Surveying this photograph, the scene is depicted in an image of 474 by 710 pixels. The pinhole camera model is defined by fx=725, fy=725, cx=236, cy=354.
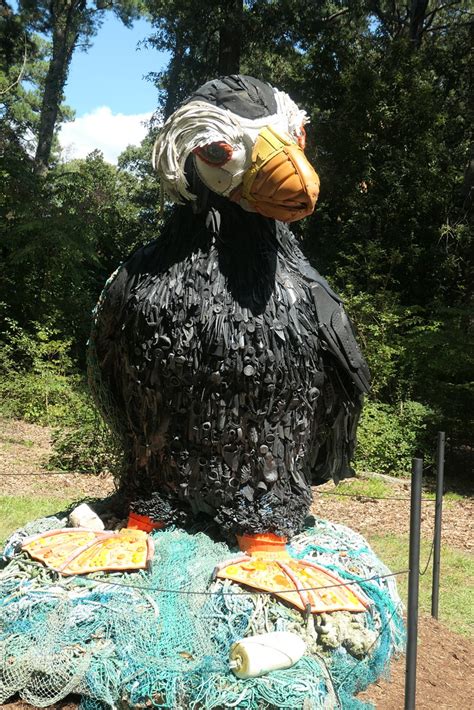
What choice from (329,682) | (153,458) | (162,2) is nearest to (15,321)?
(162,2)

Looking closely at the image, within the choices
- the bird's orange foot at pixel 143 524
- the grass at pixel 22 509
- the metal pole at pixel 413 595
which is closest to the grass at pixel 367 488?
the grass at pixel 22 509

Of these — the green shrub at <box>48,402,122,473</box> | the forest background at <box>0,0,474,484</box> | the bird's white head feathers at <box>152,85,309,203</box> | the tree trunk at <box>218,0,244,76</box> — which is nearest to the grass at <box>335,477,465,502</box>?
the forest background at <box>0,0,474,484</box>

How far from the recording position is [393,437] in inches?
294

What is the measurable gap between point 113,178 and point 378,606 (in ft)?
65.7

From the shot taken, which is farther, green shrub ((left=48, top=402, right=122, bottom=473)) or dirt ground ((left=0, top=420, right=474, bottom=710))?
green shrub ((left=48, top=402, right=122, bottom=473))

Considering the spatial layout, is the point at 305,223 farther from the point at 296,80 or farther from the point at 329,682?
the point at 329,682

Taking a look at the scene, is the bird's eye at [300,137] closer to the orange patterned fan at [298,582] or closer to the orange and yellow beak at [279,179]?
the orange and yellow beak at [279,179]

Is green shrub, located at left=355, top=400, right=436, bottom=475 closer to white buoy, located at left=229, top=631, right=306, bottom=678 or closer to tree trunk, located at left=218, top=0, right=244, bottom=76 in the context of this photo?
tree trunk, located at left=218, top=0, right=244, bottom=76

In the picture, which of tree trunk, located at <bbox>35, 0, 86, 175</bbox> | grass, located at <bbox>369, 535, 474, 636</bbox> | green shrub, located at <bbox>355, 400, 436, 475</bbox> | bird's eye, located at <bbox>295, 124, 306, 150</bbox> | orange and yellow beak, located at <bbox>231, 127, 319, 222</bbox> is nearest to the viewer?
orange and yellow beak, located at <bbox>231, 127, 319, 222</bbox>

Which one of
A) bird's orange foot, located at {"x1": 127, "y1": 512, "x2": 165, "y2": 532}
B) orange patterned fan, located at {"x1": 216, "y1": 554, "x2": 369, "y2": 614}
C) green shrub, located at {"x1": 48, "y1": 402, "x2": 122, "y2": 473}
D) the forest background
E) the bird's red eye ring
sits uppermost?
the forest background

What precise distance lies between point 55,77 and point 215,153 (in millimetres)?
11527

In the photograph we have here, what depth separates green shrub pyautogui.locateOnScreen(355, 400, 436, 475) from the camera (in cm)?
733

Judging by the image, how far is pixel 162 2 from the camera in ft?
35.1

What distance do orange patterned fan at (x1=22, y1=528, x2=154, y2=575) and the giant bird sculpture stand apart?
17cm
